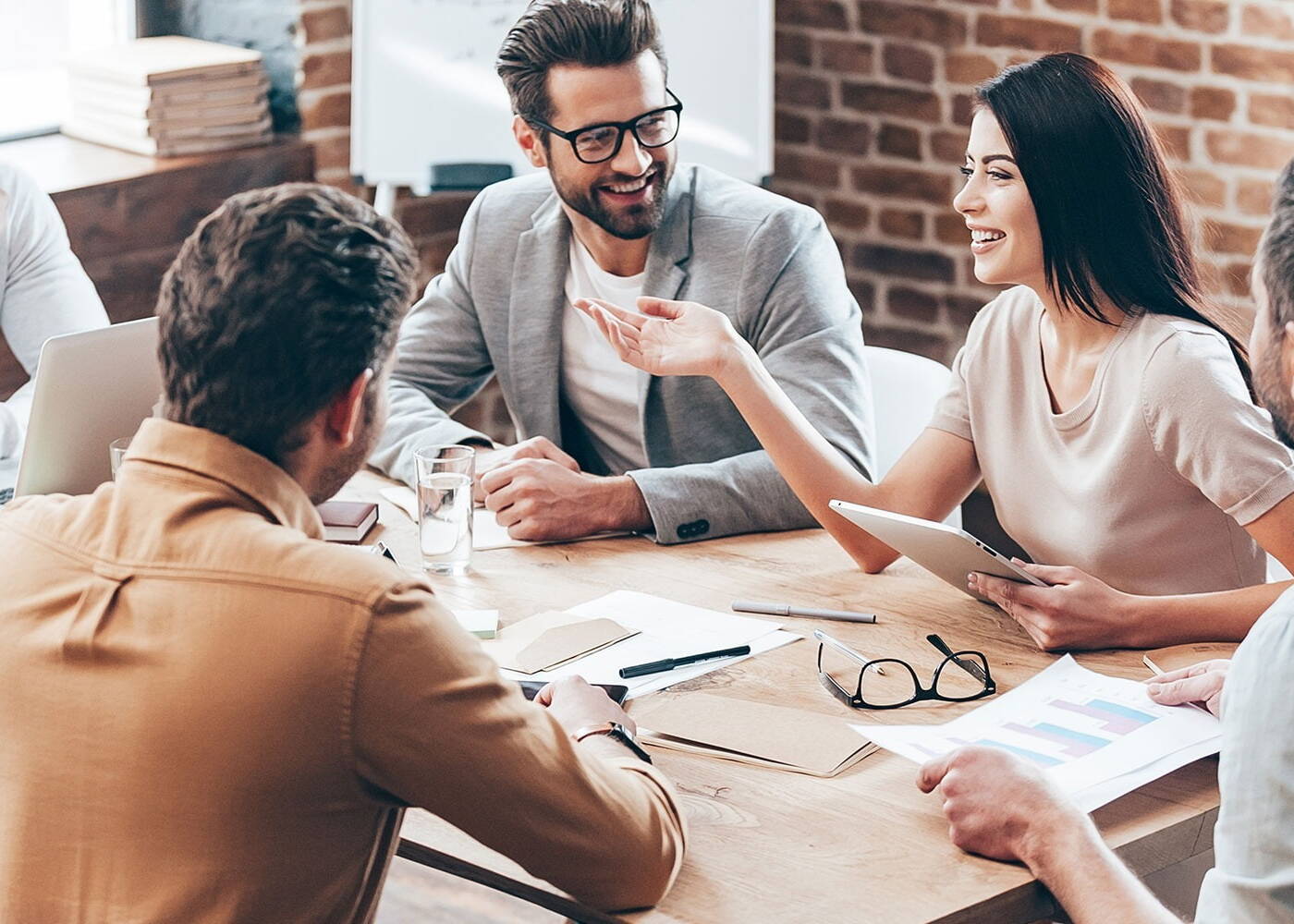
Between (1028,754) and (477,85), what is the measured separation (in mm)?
2279

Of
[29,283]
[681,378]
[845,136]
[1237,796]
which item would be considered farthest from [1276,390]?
[845,136]

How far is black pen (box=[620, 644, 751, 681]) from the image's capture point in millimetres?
1637

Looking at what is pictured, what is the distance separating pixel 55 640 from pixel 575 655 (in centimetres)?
67

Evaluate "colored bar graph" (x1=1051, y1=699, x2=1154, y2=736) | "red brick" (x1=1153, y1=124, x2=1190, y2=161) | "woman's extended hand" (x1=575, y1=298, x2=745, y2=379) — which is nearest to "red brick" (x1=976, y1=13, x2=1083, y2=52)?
"red brick" (x1=1153, y1=124, x2=1190, y2=161)

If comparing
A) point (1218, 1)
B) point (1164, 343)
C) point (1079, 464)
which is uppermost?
point (1218, 1)

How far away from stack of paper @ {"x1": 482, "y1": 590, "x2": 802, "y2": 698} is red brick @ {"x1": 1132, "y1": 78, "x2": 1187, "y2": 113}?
2086mm

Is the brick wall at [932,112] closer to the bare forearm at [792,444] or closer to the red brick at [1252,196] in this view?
the red brick at [1252,196]

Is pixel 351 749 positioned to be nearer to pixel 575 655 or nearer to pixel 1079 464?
pixel 575 655

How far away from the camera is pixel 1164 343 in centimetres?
181

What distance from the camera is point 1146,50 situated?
3391mm

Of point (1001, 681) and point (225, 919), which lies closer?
point (225, 919)

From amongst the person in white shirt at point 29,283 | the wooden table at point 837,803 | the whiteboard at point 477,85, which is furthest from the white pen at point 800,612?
the whiteboard at point 477,85

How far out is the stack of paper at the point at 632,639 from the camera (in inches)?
64.8

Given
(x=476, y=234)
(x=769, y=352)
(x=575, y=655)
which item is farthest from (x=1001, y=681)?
(x=476, y=234)
